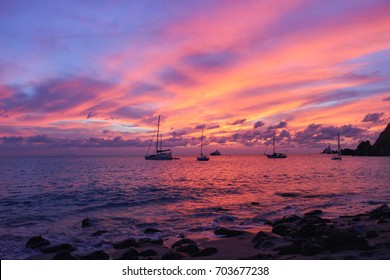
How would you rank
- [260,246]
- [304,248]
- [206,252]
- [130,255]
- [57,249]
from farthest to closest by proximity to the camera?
[57,249] < [260,246] < [206,252] < [130,255] < [304,248]

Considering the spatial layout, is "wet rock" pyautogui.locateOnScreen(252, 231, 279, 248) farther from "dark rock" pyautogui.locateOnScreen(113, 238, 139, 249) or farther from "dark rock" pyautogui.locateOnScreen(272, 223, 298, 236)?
"dark rock" pyautogui.locateOnScreen(113, 238, 139, 249)

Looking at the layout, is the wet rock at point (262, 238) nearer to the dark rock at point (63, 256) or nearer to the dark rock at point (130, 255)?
the dark rock at point (130, 255)

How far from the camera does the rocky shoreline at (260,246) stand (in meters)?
11.3

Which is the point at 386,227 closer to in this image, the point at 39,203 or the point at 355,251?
the point at 355,251

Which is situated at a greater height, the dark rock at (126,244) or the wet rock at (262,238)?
the wet rock at (262,238)

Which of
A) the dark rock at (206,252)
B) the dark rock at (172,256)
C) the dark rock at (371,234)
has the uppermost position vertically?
the dark rock at (371,234)

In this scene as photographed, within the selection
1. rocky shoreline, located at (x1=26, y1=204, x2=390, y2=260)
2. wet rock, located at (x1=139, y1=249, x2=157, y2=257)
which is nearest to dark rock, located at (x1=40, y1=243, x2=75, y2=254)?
rocky shoreline, located at (x1=26, y1=204, x2=390, y2=260)

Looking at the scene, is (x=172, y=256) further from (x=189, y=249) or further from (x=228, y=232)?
(x=228, y=232)

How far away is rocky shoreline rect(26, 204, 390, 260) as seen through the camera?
11273mm

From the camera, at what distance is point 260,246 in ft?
46.3

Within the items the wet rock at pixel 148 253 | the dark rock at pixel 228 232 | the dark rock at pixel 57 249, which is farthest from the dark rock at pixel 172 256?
the dark rock at pixel 228 232

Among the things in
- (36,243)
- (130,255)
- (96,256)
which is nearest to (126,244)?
(130,255)

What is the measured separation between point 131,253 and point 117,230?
6630 millimetres

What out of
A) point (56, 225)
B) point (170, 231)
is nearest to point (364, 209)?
point (170, 231)
